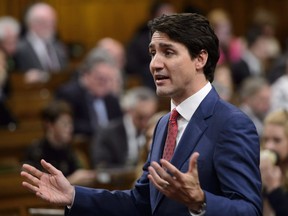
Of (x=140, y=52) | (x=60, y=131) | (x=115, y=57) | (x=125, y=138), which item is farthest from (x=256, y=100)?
(x=140, y=52)

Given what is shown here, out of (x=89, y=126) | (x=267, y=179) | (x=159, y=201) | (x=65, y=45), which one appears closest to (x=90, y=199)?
(x=159, y=201)

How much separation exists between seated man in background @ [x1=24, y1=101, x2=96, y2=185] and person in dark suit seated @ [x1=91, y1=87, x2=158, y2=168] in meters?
0.45

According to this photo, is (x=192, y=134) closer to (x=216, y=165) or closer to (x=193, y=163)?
(x=216, y=165)

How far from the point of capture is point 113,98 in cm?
812

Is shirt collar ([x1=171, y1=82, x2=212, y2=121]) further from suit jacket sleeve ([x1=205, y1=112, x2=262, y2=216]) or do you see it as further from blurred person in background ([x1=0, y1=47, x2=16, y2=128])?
blurred person in background ([x1=0, y1=47, x2=16, y2=128])

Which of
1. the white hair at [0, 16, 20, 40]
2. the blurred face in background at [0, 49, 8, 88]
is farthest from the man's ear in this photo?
the white hair at [0, 16, 20, 40]

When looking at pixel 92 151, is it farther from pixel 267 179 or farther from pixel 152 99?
pixel 267 179

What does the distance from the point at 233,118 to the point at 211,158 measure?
146mm

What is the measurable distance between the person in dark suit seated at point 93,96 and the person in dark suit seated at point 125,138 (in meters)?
0.76

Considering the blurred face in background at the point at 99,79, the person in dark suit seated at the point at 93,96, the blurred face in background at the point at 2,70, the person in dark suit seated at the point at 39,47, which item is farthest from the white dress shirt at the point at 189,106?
the person in dark suit seated at the point at 39,47

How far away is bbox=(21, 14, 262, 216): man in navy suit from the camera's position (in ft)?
9.05

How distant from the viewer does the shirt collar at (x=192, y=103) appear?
3.00 m

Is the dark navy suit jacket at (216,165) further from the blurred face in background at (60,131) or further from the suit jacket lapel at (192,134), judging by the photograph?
the blurred face in background at (60,131)

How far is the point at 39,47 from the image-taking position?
9453mm
